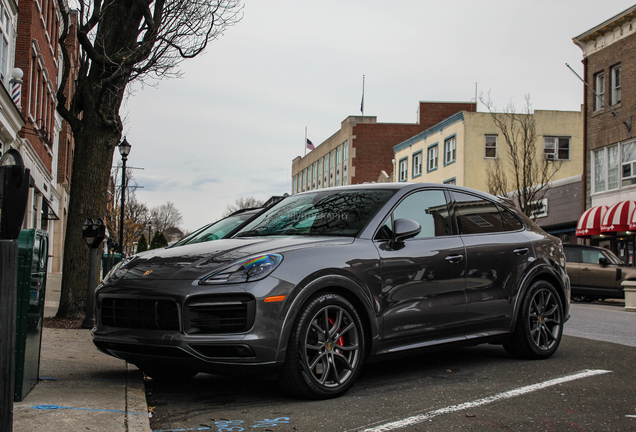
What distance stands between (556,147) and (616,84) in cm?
1310

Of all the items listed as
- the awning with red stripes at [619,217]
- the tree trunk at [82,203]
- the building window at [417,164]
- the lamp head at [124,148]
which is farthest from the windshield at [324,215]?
the building window at [417,164]

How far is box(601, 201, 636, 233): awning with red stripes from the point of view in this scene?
26.7m

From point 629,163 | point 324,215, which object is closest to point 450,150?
point 629,163

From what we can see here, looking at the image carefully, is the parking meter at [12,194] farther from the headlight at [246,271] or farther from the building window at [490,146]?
the building window at [490,146]

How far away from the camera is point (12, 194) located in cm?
304

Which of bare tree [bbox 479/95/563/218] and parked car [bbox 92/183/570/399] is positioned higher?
bare tree [bbox 479/95/563/218]

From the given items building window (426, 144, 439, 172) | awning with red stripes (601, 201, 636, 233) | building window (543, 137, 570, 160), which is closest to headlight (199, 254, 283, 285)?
awning with red stripes (601, 201, 636, 233)

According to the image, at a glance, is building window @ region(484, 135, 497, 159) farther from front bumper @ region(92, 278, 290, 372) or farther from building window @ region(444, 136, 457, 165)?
front bumper @ region(92, 278, 290, 372)

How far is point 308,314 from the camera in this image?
15.6 ft

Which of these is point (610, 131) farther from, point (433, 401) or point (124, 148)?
point (433, 401)

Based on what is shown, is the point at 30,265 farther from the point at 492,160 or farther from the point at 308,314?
the point at 492,160

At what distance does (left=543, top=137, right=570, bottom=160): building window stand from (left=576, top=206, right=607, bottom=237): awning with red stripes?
43.9 ft

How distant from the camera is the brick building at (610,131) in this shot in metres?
28.2

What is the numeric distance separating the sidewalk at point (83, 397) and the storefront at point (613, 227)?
24.0 metres
